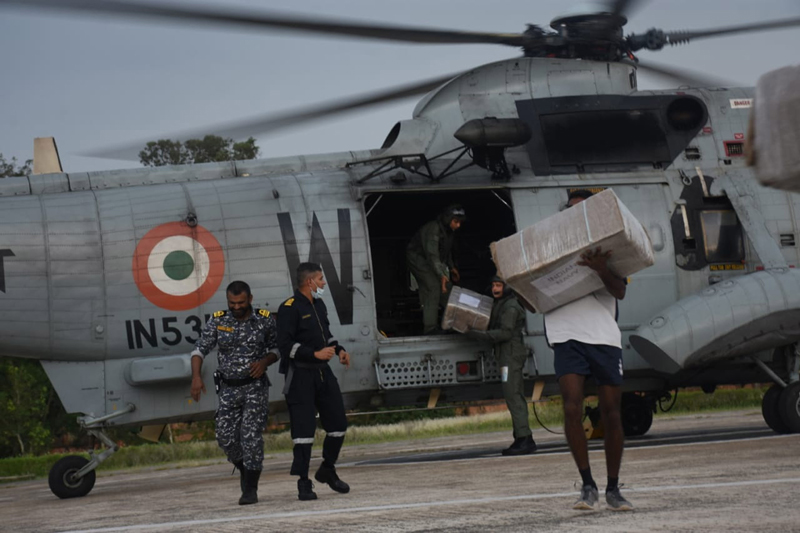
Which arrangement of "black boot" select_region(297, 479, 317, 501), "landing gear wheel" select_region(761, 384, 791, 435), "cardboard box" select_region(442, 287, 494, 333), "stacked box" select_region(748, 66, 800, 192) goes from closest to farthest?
1. "stacked box" select_region(748, 66, 800, 192)
2. "black boot" select_region(297, 479, 317, 501)
3. "cardboard box" select_region(442, 287, 494, 333)
4. "landing gear wheel" select_region(761, 384, 791, 435)

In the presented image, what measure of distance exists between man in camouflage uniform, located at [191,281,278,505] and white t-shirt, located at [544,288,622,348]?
2820mm

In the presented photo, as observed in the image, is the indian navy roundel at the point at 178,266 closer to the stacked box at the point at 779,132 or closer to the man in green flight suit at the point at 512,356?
the man in green flight suit at the point at 512,356

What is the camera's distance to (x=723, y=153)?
1274cm

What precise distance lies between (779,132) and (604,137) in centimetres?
982

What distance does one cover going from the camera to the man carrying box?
620 cm

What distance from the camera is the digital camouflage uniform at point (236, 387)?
8375 millimetres

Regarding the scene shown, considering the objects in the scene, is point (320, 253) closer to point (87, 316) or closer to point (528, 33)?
point (87, 316)

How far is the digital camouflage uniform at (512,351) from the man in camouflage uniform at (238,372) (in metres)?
3.64

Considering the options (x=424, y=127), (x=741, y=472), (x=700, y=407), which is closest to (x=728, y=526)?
(x=741, y=472)

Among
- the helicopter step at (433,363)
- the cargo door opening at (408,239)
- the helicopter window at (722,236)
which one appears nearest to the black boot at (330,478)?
the helicopter step at (433,363)

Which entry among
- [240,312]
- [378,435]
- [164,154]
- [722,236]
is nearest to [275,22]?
[240,312]

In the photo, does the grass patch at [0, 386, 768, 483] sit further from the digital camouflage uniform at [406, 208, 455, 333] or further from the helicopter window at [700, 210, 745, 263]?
the digital camouflage uniform at [406, 208, 455, 333]

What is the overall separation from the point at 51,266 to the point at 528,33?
605 cm

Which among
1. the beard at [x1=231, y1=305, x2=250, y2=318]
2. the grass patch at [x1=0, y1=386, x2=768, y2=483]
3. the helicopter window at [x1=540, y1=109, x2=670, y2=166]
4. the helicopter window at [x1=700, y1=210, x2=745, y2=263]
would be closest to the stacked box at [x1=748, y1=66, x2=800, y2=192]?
the beard at [x1=231, y1=305, x2=250, y2=318]
